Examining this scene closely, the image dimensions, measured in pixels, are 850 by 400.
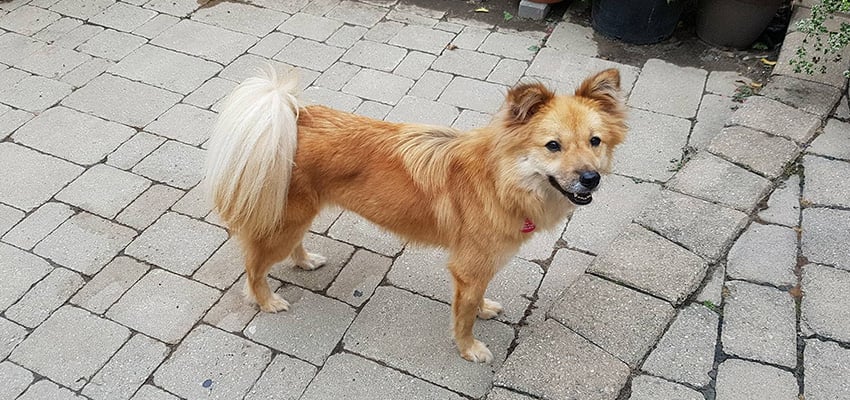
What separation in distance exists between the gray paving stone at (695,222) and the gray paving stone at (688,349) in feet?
1.21

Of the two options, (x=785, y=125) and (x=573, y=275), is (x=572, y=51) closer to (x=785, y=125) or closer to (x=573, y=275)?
(x=785, y=125)

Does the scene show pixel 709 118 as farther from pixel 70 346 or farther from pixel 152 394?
pixel 70 346

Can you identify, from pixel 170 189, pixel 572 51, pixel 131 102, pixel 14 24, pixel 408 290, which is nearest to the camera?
pixel 408 290

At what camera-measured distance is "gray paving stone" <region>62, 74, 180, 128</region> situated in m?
4.49

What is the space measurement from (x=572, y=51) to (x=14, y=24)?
4723 millimetres

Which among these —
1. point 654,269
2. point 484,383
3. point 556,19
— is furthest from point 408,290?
point 556,19

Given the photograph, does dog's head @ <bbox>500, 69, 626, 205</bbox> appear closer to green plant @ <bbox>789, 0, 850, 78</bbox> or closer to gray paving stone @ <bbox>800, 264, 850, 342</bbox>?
gray paving stone @ <bbox>800, 264, 850, 342</bbox>

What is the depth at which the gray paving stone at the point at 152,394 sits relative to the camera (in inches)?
111

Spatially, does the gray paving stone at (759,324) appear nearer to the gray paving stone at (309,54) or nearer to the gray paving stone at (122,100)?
the gray paving stone at (309,54)

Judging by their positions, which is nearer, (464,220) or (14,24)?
(464,220)

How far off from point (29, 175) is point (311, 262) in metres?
2.01

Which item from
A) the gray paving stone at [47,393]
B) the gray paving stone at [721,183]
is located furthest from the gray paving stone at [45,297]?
the gray paving stone at [721,183]

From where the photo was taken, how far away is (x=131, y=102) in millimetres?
4609

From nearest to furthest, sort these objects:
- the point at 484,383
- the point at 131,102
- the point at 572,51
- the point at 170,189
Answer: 1. the point at 484,383
2. the point at 170,189
3. the point at 131,102
4. the point at 572,51
